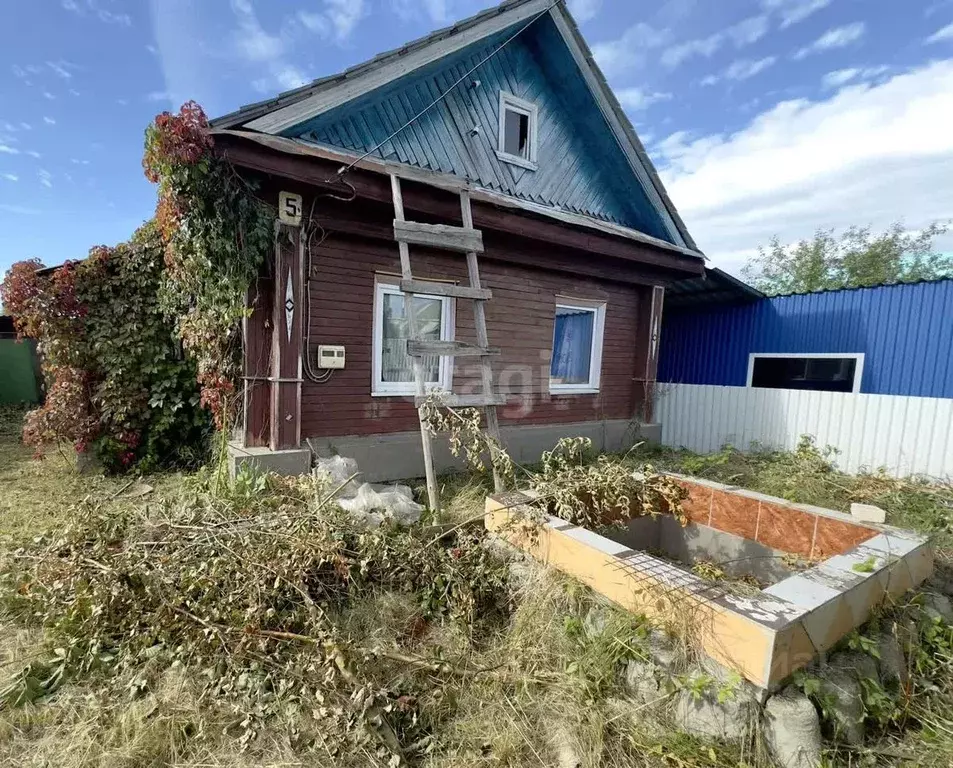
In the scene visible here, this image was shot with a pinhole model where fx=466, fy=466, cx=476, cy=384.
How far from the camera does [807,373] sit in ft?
27.6

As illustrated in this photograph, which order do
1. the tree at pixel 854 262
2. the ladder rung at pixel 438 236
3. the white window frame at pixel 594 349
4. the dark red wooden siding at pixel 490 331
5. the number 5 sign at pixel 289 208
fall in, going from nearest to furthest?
the ladder rung at pixel 438 236 < the number 5 sign at pixel 289 208 < the dark red wooden siding at pixel 490 331 < the white window frame at pixel 594 349 < the tree at pixel 854 262

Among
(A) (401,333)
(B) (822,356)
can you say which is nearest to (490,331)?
(A) (401,333)

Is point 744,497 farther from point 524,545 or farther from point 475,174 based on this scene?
point 475,174

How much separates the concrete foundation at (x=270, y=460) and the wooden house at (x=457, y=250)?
0.06 ft

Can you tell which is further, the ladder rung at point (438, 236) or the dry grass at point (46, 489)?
the ladder rung at point (438, 236)

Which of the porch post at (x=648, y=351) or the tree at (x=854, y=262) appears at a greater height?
the tree at (x=854, y=262)

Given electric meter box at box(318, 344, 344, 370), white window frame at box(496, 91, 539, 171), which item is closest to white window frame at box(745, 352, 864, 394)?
white window frame at box(496, 91, 539, 171)

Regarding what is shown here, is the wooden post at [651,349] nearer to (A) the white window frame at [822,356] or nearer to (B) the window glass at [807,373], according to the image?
(A) the white window frame at [822,356]

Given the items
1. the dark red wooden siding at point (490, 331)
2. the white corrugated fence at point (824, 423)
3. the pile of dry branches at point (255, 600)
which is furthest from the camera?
the white corrugated fence at point (824, 423)

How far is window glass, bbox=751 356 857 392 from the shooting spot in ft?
25.9

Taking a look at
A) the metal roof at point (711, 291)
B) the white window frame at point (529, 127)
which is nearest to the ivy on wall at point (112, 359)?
the white window frame at point (529, 127)

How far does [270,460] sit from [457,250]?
2.56 metres

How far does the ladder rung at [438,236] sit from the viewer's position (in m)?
3.98

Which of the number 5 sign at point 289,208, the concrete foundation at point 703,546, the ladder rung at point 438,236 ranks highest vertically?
the number 5 sign at point 289,208
